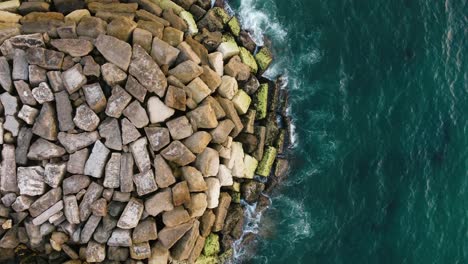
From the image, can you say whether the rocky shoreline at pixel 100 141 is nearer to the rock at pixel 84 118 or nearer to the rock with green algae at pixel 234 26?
the rock at pixel 84 118

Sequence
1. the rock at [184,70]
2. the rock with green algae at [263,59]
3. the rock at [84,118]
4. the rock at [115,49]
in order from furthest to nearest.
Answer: the rock with green algae at [263,59], the rock at [184,70], the rock at [115,49], the rock at [84,118]

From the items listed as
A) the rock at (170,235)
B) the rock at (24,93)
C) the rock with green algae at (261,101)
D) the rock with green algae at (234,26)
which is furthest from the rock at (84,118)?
the rock with green algae at (234,26)

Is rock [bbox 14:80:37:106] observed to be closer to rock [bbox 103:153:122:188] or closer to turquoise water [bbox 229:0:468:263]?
rock [bbox 103:153:122:188]

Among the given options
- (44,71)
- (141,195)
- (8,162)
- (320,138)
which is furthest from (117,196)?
(320,138)

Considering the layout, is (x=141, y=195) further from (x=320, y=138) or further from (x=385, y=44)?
(x=385, y=44)

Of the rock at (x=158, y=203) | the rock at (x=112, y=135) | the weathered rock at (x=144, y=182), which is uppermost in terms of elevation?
the rock at (x=112, y=135)

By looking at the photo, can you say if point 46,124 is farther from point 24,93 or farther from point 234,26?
point 234,26

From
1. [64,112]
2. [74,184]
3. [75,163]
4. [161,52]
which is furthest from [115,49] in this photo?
[74,184]
